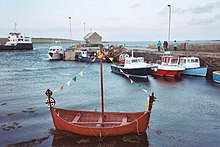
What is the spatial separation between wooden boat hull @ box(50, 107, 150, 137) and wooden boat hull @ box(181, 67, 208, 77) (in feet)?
58.3

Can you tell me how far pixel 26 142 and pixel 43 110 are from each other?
479 cm

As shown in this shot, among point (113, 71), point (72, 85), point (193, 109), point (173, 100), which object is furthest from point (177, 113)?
point (113, 71)

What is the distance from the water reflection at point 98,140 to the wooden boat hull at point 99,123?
25 centimetres

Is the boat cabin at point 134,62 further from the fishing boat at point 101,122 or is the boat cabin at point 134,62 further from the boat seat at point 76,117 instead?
the boat seat at point 76,117

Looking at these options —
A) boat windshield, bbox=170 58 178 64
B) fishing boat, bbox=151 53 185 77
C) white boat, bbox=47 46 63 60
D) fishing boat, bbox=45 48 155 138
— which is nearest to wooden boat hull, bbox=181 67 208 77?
fishing boat, bbox=151 53 185 77

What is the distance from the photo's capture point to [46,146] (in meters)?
10.1

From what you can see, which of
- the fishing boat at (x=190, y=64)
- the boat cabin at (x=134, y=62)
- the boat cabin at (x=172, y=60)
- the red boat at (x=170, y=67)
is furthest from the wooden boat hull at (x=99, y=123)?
the fishing boat at (x=190, y=64)

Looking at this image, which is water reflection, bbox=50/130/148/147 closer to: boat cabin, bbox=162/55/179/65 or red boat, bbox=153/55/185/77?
red boat, bbox=153/55/185/77

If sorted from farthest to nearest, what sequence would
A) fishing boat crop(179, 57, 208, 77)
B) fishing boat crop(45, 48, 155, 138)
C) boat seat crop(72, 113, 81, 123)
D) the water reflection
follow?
fishing boat crop(179, 57, 208, 77) → boat seat crop(72, 113, 81, 123) → fishing boat crop(45, 48, 155, 138) → the water reflection

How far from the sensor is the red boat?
26.7 metres

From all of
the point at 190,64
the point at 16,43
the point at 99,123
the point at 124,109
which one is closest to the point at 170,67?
the point at 190,64

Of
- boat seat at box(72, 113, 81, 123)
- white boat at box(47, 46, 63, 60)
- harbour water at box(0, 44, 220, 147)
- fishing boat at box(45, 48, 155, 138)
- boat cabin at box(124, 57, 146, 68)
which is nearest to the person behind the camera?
fishing boat at box(45, 48, 155, 138)

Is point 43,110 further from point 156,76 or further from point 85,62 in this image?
point 85,62

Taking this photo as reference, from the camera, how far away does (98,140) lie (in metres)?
10.5
